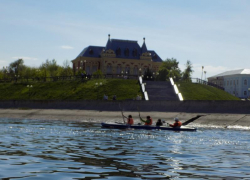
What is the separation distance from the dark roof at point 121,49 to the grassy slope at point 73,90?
2423 inches

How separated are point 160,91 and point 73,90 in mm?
18767

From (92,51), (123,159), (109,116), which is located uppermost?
(92,51)

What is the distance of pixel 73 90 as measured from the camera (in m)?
83.5

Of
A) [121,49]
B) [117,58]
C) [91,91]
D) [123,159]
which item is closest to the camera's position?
[123,159]

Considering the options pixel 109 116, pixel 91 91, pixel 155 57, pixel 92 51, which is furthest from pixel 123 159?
pixel 155 57

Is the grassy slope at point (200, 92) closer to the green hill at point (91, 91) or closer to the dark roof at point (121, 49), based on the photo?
the green hill at point (91, 91)

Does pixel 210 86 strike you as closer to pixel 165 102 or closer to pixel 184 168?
pixel 165 102

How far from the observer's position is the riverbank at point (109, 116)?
44188mm

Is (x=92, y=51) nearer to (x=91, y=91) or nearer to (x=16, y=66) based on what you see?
(x=16, y=66)

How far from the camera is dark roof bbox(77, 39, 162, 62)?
152m

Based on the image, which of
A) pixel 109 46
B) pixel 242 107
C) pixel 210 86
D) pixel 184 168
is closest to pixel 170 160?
pixel 184 168

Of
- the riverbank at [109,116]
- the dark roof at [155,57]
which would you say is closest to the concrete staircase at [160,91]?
the riverbank at [109,116]

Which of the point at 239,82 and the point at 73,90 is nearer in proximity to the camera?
the point at 73,90

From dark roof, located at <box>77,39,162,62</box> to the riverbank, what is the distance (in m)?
93.4
